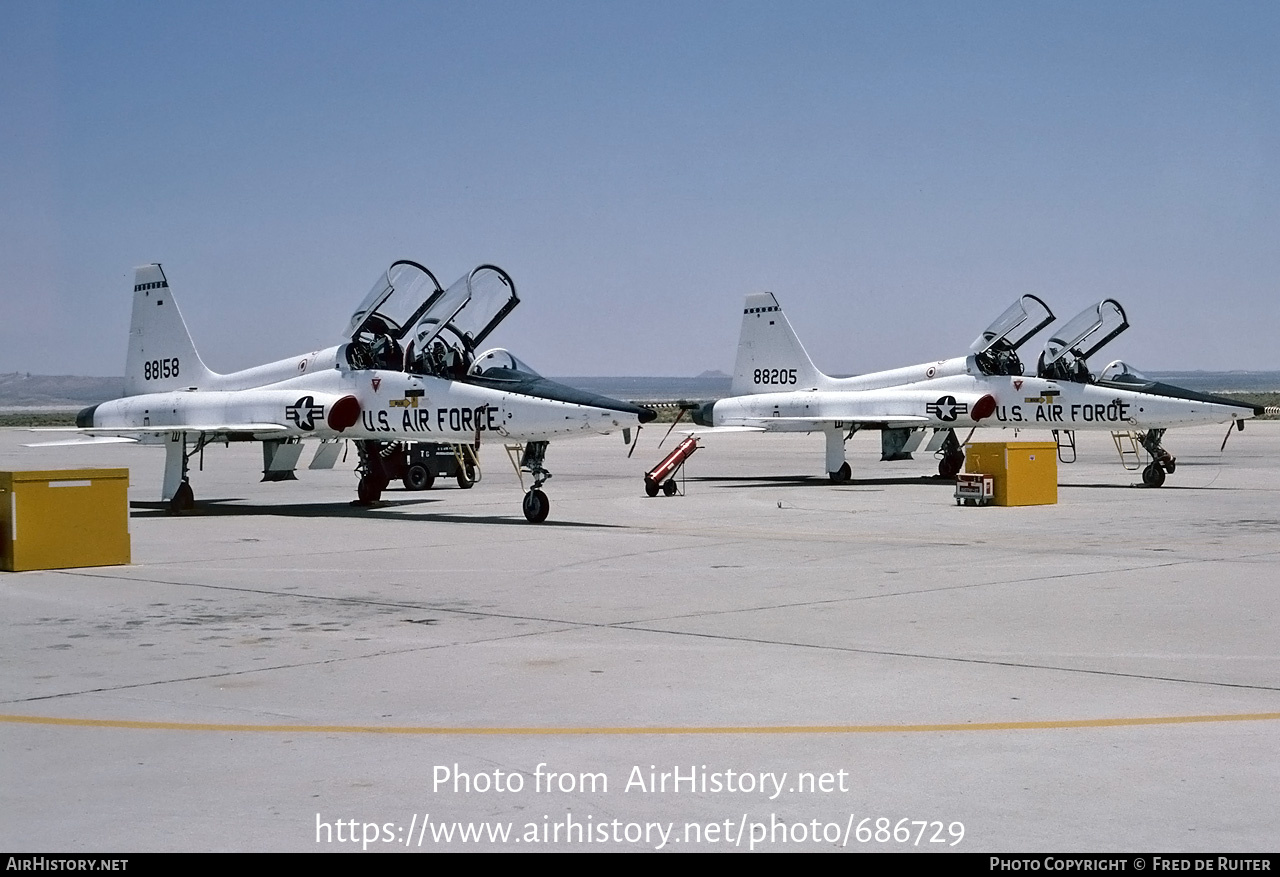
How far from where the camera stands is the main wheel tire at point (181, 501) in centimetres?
2156

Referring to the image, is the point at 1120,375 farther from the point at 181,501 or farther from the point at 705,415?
the point at 181,501

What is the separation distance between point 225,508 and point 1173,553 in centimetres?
1522

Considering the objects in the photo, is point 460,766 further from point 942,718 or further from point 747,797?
point 942,718

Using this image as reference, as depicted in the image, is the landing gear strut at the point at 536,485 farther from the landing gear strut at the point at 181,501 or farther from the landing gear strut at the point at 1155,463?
the landing gear strut at the point at 1155,463

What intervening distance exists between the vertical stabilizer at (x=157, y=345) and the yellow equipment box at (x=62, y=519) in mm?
10594

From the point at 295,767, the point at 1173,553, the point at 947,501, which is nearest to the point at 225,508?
the point at 947,501

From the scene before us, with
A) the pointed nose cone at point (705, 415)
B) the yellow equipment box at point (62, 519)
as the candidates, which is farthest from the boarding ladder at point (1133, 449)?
the yellow equipment box at point (62, 519)

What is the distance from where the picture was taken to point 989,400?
2841 cm

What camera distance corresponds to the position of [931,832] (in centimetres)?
497

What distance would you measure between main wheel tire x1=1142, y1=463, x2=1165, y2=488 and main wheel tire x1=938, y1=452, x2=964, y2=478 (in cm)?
458

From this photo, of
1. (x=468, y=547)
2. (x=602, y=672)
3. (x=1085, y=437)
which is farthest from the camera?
(x=1085, y=437)

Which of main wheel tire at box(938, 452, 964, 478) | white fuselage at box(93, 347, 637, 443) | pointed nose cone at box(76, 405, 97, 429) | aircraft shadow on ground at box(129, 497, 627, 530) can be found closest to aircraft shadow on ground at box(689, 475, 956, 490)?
main wheel tire at box(938, 452, 964, 478)

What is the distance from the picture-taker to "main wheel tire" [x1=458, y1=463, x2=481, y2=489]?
28172 mm

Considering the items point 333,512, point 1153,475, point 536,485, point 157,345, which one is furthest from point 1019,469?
point 157,345
